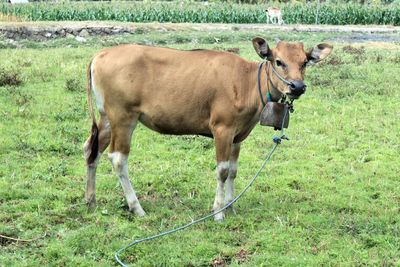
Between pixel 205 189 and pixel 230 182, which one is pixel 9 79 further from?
pixel 230 182

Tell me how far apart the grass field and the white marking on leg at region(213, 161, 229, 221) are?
127mm

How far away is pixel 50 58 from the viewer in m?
16.0

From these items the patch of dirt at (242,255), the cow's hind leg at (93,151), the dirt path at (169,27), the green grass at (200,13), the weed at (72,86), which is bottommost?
the green grass at (200,13)

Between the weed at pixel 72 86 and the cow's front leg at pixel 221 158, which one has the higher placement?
the cow's front leg at pixel 221 158

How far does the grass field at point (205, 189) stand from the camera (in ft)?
19.4

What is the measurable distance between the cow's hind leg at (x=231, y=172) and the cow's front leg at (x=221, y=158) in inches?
11.0

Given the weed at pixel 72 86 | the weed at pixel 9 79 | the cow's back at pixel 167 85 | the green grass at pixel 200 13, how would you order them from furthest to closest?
the green grass at pixel 200 13 < the weed at pixel 9 79 < the weed at pixel 72 86 < the cow's back at pixel 167 85

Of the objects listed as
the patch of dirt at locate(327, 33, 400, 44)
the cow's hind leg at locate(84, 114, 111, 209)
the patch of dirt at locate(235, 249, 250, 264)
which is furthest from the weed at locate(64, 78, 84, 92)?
the patch of dirt at locate(327, 33, 400, 44)

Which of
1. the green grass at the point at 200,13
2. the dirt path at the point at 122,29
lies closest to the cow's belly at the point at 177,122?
the dirt path at the point at 122,29

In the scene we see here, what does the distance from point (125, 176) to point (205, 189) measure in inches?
50.4

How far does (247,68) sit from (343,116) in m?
4.88

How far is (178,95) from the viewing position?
671 cm

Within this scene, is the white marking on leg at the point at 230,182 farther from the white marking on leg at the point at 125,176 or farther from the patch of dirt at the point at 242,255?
the patch of dirt at the point at 242,255

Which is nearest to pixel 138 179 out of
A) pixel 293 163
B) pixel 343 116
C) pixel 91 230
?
pixel 91 230
